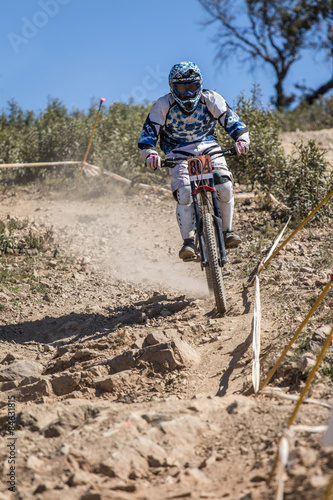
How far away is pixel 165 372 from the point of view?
3.93m

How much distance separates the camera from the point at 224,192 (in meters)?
5.08

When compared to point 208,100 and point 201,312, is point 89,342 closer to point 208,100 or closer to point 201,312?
point 201,312

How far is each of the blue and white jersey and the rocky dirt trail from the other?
4.93 ft

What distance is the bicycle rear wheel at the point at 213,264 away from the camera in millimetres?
4699

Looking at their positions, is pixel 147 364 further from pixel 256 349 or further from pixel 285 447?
pixel 285 447

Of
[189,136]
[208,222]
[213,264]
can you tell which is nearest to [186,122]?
[189,136]

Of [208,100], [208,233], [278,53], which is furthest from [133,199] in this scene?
[278,53]

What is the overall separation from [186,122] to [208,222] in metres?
1.12

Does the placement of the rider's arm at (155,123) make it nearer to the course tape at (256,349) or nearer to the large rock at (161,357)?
the course tape at (256,349)

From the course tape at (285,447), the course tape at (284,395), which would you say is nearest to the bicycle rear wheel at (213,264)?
the course tape at (284,395)

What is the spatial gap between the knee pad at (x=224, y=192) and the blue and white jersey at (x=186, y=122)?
0.50m

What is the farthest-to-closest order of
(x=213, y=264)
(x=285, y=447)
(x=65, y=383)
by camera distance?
1. (x=213, y=264)
2. (x=65, y=383)
3. (x=285, y=447)

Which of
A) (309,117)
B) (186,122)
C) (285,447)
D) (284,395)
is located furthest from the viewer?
(309,117)

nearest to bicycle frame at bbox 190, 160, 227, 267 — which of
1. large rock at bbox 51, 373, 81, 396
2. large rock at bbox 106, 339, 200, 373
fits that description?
large rock at bbox 106, 339, 200, 373
